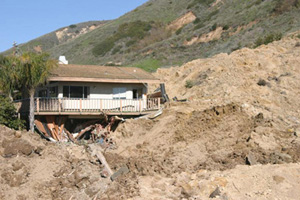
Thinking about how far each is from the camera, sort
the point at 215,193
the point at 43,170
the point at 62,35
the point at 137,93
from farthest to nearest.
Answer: the point at 62,35 < the point at 137,93 < the point at 43,170 < the point at 215,193

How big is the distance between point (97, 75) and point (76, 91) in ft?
5.75

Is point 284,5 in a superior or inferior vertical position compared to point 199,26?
inferior

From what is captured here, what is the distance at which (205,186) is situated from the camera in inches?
665

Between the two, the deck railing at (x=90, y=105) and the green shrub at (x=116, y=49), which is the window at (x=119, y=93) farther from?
the green shrub at (x=116, y=49)

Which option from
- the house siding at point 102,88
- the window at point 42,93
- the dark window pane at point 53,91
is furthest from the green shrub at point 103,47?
the dark window pane at point 53,91

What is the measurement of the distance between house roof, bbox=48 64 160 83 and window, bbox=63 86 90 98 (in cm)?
97

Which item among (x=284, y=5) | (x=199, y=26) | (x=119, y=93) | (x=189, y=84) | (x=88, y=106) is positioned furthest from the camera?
(x=199, y=26)

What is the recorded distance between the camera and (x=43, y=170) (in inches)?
746

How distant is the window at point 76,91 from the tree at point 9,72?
10.3 feet

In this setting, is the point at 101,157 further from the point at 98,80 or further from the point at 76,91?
the point at 76,91

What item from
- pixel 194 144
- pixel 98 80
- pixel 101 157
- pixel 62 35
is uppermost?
pixel 62 35

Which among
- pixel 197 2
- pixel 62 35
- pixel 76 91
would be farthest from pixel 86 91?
pixel 62 35

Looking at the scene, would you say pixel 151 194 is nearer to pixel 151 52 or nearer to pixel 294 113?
pixel 294 113

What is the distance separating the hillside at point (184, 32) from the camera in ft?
141
